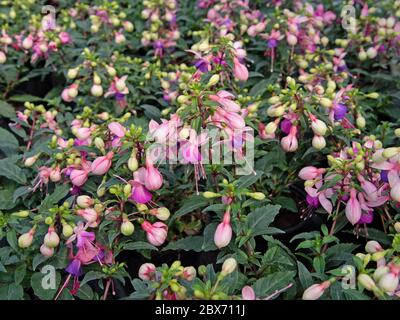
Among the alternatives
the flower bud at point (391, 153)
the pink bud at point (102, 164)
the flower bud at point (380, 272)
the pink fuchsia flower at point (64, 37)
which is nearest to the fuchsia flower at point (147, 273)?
the pink bud at point (102, 164)

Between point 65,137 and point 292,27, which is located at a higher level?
point 292,27

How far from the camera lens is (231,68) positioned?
172cm

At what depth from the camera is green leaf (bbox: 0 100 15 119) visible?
7.72 feet

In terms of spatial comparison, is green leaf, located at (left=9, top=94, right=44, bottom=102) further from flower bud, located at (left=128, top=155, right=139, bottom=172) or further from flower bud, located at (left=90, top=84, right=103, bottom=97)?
flower bud, located at (left=128, top=155, right=139, bottom=172)

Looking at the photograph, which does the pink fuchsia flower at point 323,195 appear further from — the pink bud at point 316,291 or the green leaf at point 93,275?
the green leaf at point 93,275

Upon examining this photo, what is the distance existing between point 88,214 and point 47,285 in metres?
0.25

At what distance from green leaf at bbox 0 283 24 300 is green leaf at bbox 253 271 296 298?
0.69 metres

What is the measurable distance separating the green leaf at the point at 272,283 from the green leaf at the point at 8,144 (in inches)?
47.9

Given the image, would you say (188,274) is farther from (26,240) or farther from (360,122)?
(360,122)

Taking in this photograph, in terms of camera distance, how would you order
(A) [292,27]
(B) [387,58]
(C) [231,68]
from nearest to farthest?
1. (C) [231,68]
2. (A) [292,27]
3. (B) [387,58]

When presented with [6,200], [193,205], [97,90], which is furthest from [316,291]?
[97,90]
